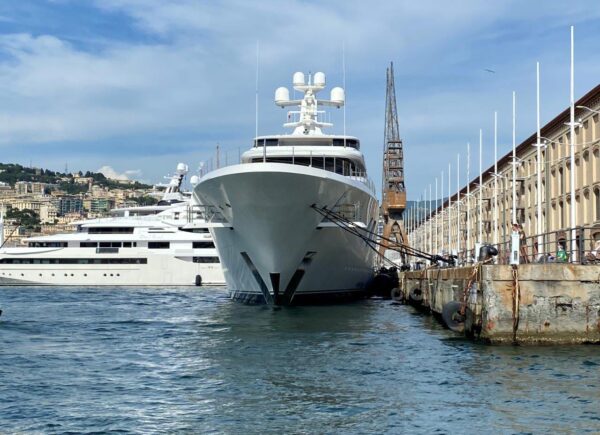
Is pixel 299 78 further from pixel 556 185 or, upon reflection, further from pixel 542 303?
pixel 542 303

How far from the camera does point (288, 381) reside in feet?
48.0

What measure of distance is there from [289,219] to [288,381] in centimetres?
1482

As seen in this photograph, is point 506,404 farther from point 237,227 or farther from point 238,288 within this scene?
point 238,288

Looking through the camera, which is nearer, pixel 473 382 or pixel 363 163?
pixel 473 382

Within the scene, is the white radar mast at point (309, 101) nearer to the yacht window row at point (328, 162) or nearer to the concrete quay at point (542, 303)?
the yacht window row at point (328, 162)

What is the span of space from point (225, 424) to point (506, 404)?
4.35 m

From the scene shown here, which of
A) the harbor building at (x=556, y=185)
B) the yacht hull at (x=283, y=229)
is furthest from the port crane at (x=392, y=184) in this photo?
the yacht hull at (x=283, y=229)

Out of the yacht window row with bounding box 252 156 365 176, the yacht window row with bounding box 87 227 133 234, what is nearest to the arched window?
the yacht window row with bounding box 252 156 365 176

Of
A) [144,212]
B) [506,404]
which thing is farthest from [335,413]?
[144,212]

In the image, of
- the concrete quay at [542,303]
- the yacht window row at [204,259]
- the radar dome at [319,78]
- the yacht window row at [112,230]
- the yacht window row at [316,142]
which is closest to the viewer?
the concrete quay at [542,303]

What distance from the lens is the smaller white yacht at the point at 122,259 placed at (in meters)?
69.6

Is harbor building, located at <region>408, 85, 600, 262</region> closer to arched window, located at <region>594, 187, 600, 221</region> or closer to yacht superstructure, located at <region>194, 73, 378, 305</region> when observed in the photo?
arched window, located at <region>594, 187, 600, 221</region>

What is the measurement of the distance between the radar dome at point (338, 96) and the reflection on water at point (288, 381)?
79.2 ft

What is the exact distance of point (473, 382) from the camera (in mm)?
14273
